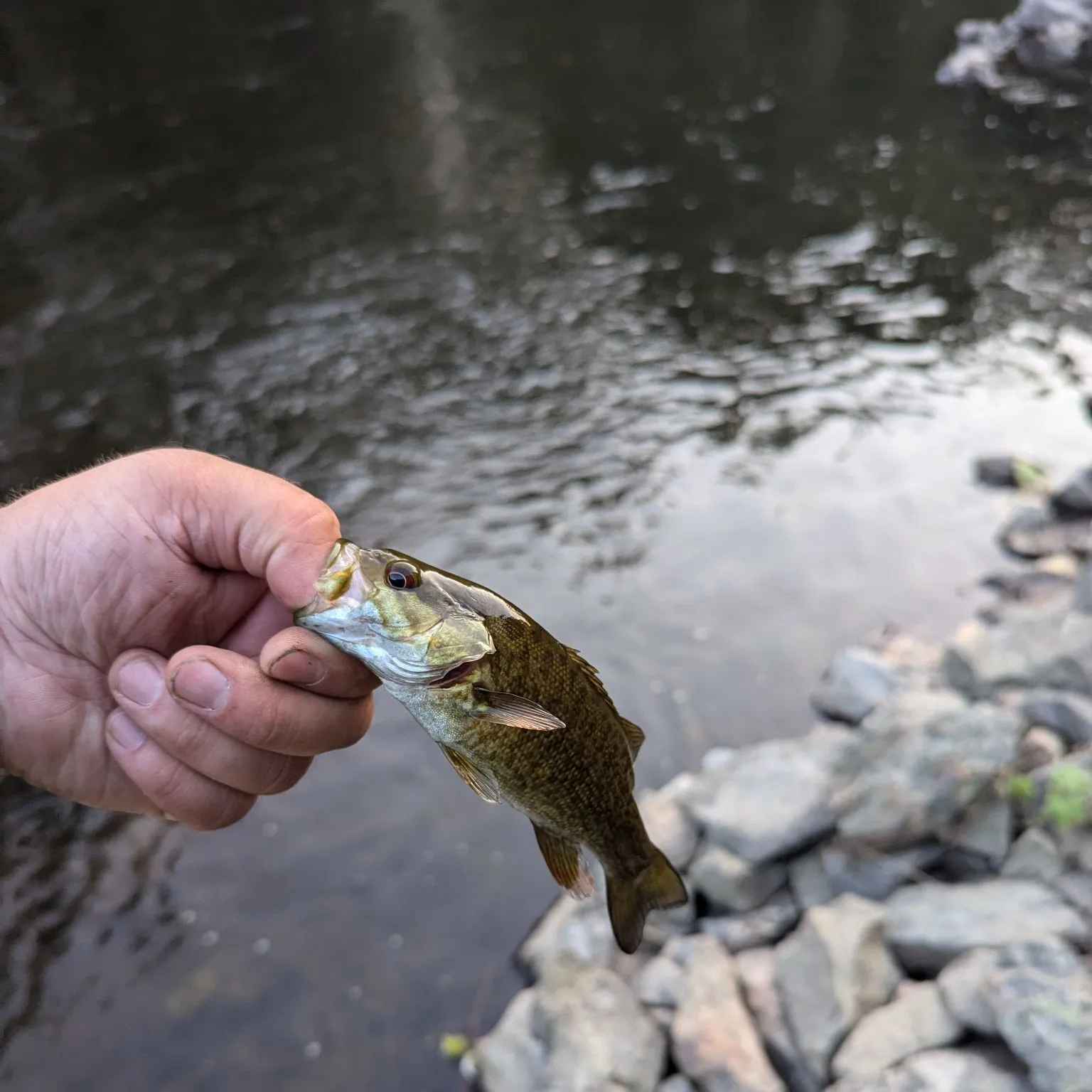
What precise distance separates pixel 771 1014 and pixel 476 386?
7.90 meters

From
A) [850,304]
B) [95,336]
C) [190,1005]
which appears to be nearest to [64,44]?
[95,336]

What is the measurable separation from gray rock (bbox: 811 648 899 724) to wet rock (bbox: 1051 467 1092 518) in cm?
331

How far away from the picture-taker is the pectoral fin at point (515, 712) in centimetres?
230

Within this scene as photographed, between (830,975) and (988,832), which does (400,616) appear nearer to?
(830,975)

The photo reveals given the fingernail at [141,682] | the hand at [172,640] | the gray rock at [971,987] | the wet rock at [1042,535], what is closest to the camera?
the hand at [172,640]

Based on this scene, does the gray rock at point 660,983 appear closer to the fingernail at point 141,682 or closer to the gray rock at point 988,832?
the gray rock at point 988,832

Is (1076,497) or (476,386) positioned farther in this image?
(476,386)

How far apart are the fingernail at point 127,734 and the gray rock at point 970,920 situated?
375 cm

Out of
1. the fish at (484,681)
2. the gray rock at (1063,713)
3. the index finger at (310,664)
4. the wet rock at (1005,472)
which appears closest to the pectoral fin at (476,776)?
the fish at (484,681)

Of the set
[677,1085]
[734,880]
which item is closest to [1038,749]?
[734,880]

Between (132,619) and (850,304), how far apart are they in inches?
467

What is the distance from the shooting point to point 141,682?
9.09 feet

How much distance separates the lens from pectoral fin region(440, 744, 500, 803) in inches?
98.8

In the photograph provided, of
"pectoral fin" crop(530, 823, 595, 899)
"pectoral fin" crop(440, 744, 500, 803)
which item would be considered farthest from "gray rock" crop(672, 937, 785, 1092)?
"pectoral fin" crop(440, 744, 500, 803)
